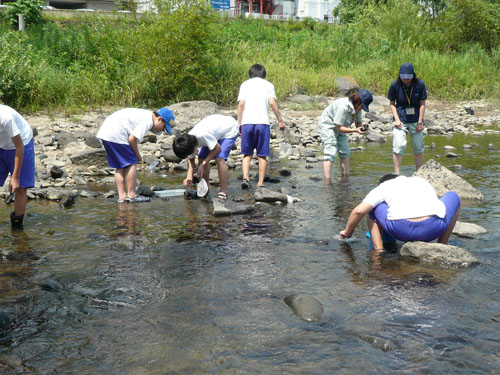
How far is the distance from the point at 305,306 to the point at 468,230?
2.80 metres

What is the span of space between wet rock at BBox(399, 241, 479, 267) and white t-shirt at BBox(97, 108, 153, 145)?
3.77 metres

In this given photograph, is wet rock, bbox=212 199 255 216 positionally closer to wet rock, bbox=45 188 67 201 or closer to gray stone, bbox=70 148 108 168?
wet rock, bbox=45 188 67 201

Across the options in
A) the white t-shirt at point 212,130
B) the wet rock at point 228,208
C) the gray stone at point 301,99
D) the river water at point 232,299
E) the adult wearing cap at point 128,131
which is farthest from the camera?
the gray stone at point 301,99

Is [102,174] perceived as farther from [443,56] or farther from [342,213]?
[443,56]

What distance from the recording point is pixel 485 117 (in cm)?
1852

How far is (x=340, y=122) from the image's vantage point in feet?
27.3

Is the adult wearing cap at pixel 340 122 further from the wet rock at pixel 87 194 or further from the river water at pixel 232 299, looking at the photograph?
the wet rock at pixel 87 194

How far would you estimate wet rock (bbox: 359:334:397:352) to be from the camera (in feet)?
11.2

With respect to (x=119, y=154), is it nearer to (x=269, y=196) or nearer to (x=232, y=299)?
(x=269, y=196)

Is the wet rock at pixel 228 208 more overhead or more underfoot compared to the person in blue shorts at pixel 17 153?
more underfoot

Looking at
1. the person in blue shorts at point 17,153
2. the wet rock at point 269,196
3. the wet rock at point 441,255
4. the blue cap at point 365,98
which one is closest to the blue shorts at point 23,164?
the person in blue shorts at point 17,153

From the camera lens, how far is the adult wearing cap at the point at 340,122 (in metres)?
8.07

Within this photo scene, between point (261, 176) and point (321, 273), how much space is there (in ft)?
12.3

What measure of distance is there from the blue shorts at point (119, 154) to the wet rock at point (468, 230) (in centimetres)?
409
